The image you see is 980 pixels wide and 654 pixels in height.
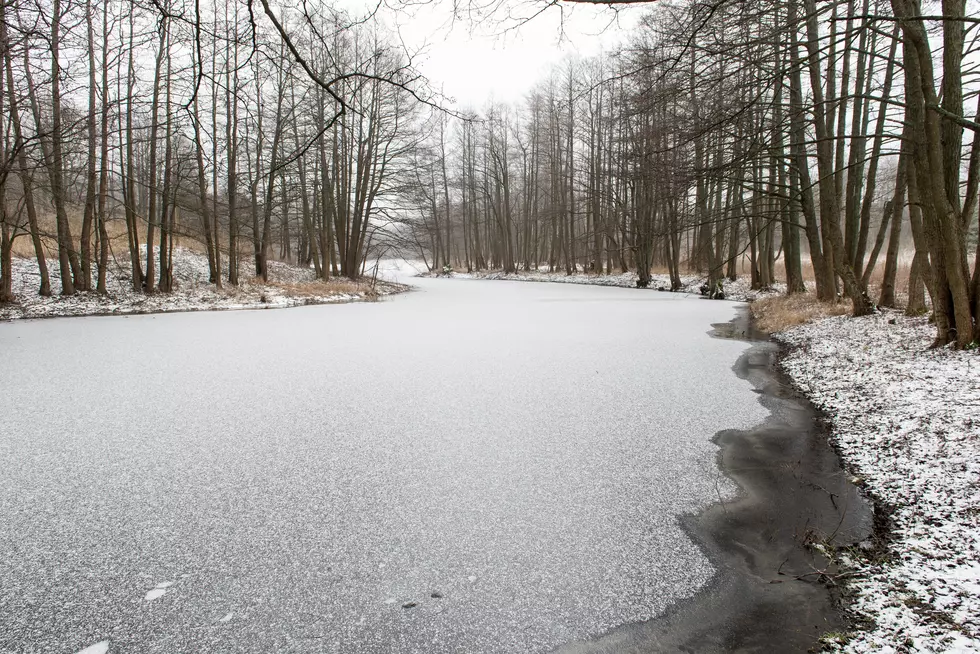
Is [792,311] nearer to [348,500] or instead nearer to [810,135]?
[810,135]

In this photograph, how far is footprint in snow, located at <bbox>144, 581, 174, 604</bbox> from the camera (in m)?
1.74

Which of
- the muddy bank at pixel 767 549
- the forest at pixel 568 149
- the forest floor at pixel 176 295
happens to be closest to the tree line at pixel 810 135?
the forest at pixel 568 149

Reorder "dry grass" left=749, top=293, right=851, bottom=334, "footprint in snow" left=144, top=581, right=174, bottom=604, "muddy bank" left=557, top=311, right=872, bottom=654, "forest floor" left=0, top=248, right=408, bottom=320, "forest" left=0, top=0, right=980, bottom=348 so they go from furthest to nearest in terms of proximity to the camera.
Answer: "forest floor" left=0, top=248, right=408, bottom=320 → "dry grass" left=749, top=293, right=851, bottom=334 → "forest" left=0, top=0, right=980, bottom=348 → "footprint in snow" left=144, top=581, right=174, bottom=604 → "muddy bank" left=557, top=311, right=872, bottom=654

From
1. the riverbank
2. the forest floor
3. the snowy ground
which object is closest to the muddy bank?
the riverbank

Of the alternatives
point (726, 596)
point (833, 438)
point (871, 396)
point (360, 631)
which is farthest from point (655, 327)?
point (360, 631)

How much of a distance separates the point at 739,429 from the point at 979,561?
1.71 m

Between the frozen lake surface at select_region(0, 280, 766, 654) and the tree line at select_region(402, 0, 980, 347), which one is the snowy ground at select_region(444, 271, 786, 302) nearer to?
the tree line at select_region(402, 0, 980, 347)

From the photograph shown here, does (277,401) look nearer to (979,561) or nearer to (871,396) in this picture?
(979,561)

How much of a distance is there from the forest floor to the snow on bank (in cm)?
962

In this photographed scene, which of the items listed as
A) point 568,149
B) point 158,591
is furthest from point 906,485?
point 568,149

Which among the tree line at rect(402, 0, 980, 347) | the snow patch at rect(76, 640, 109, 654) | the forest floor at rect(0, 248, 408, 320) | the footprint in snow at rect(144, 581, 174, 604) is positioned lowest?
the snow patch at rect(76, 640, 109, 654)

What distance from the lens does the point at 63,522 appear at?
2.20m

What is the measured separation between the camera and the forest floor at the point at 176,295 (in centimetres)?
1005

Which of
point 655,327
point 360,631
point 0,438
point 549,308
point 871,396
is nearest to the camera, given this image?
point 360,631
